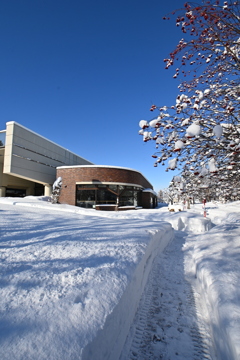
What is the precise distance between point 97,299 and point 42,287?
614 mm

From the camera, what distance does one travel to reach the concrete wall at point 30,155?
2019 centimetres

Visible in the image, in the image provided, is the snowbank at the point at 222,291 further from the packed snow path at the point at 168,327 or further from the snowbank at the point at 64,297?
the snowbank at the point at 64,297

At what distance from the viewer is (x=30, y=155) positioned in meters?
22.6

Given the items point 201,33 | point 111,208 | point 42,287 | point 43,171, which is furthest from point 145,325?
point 43,171

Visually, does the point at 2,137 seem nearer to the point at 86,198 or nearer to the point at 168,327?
the point at 86,198

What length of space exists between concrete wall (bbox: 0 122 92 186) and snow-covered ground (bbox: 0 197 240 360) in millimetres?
18676

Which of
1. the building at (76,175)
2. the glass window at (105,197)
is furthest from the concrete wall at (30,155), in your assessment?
the glass window at (105,197)

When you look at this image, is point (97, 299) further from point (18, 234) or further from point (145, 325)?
point (18, 234)

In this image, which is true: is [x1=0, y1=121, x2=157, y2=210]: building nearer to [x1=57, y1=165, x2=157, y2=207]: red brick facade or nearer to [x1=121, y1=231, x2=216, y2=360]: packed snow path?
[x1=57, y1=165, x2=157, y2=207]: red brick facade

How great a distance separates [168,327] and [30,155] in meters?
23.2

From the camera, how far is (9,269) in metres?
2.41

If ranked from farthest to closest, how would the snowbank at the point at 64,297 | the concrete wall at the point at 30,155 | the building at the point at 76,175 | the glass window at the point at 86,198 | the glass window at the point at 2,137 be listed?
the glass window at the point at 2,137 < the concrete wall at the point at 30,155 < the building at the point at 76,175 < the glass window at the point at 86,198 < the snowbank at the point at 64,297

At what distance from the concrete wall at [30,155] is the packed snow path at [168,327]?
20.5m

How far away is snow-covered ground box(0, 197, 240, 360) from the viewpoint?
62.7 inches
